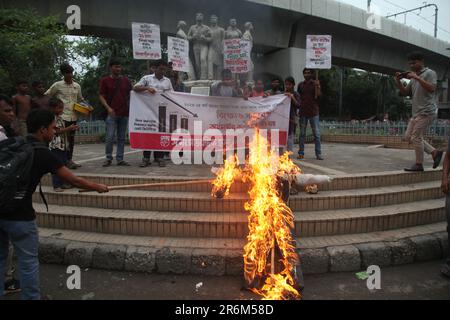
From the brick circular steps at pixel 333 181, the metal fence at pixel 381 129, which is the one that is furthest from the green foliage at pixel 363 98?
the brick circular steps at pixel 333 181

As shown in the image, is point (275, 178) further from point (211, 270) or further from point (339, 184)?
point (339, 184)

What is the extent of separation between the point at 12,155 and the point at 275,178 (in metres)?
2.78

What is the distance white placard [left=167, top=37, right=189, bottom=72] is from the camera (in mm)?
9148

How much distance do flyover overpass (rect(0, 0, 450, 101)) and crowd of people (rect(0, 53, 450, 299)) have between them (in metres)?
8.80

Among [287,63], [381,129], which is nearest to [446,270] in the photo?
[381,129]

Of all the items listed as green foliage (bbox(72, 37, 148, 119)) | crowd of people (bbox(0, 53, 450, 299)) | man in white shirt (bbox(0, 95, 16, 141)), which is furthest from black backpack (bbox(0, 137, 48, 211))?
green foliage (bbox(72, 37, 148, 119))

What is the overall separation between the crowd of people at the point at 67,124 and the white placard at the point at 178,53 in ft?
3.59

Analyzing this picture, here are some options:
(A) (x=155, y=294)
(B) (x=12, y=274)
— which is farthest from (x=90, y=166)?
(A) (x=155, y=294)

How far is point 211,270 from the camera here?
4.06 meters

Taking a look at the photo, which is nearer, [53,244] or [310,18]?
[53,244]

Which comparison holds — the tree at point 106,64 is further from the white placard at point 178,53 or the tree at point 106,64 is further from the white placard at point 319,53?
the white placard at point 319,53

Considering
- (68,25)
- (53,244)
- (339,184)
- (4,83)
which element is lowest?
(53,244)

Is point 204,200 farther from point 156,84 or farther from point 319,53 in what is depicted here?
point 319,53

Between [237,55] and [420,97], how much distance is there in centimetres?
531
